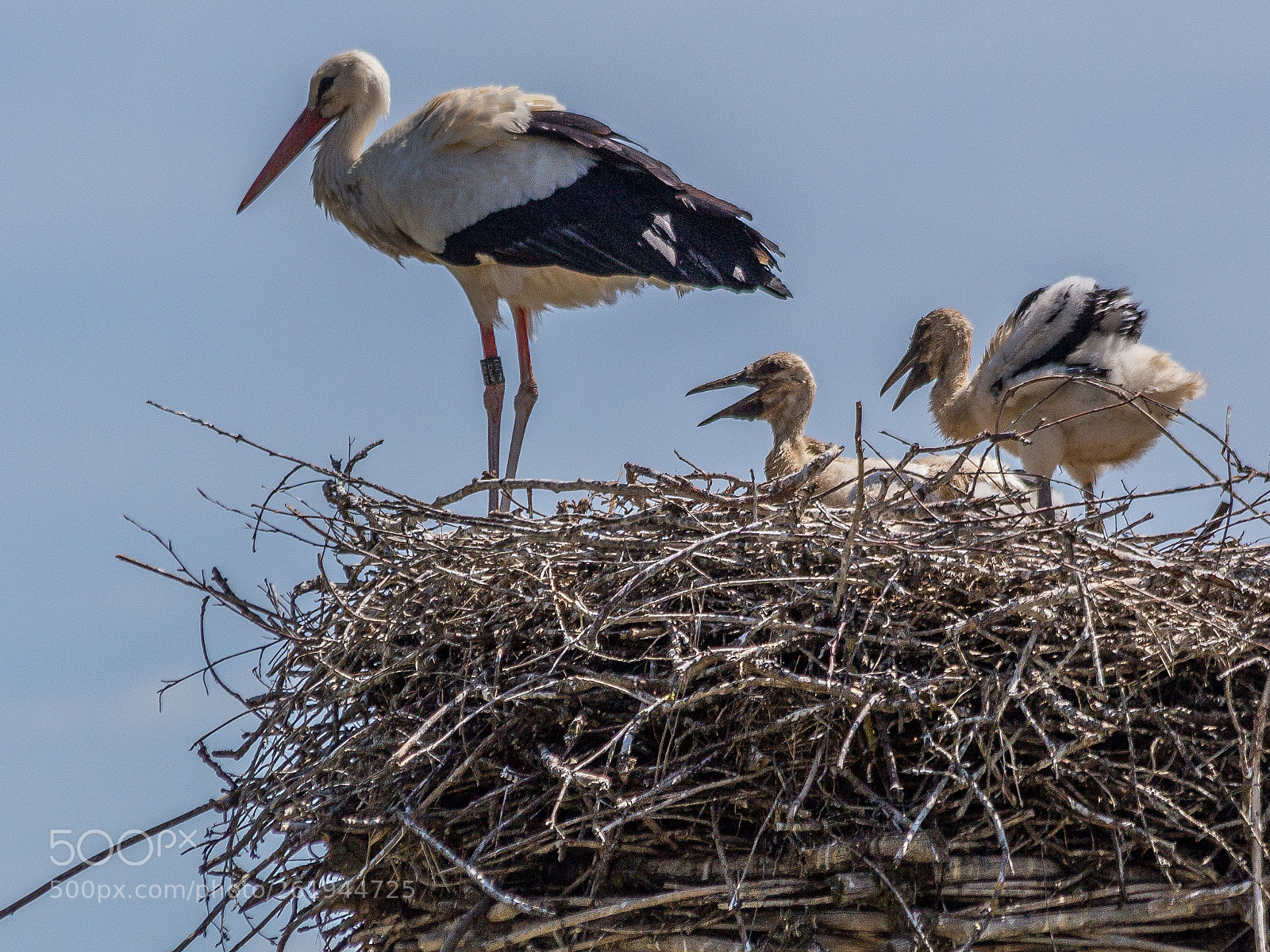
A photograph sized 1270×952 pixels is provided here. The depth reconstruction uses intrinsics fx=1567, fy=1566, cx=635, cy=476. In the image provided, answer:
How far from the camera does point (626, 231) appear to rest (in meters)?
6.19

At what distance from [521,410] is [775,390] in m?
1.24

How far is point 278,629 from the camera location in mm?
3906

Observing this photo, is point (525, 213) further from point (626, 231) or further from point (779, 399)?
point (779, 399)

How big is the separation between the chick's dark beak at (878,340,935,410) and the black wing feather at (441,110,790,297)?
3.39ft

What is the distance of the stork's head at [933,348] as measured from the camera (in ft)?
22.5

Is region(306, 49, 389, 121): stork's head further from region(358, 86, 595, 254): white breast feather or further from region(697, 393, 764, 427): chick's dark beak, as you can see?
region(697, 393, 764, 427): chick's dark beak

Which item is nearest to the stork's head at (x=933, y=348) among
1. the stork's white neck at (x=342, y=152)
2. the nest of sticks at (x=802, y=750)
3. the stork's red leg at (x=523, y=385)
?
the stork's red leg at (x=523, y=385)

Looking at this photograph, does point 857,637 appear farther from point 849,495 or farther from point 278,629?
point 849,495

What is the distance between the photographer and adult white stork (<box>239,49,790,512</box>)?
6.19m

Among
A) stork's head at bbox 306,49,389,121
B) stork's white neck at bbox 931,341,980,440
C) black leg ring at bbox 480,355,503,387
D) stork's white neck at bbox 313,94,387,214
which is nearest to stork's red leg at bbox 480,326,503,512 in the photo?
black leg ring at bbox 480,355,503,387

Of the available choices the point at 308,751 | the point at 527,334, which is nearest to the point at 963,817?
the point at 308,751

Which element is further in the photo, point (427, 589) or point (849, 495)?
point (849, 495)

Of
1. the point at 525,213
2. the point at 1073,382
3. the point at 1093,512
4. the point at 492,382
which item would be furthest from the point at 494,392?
the point at 1093,512

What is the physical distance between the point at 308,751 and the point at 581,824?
0.80 meters
